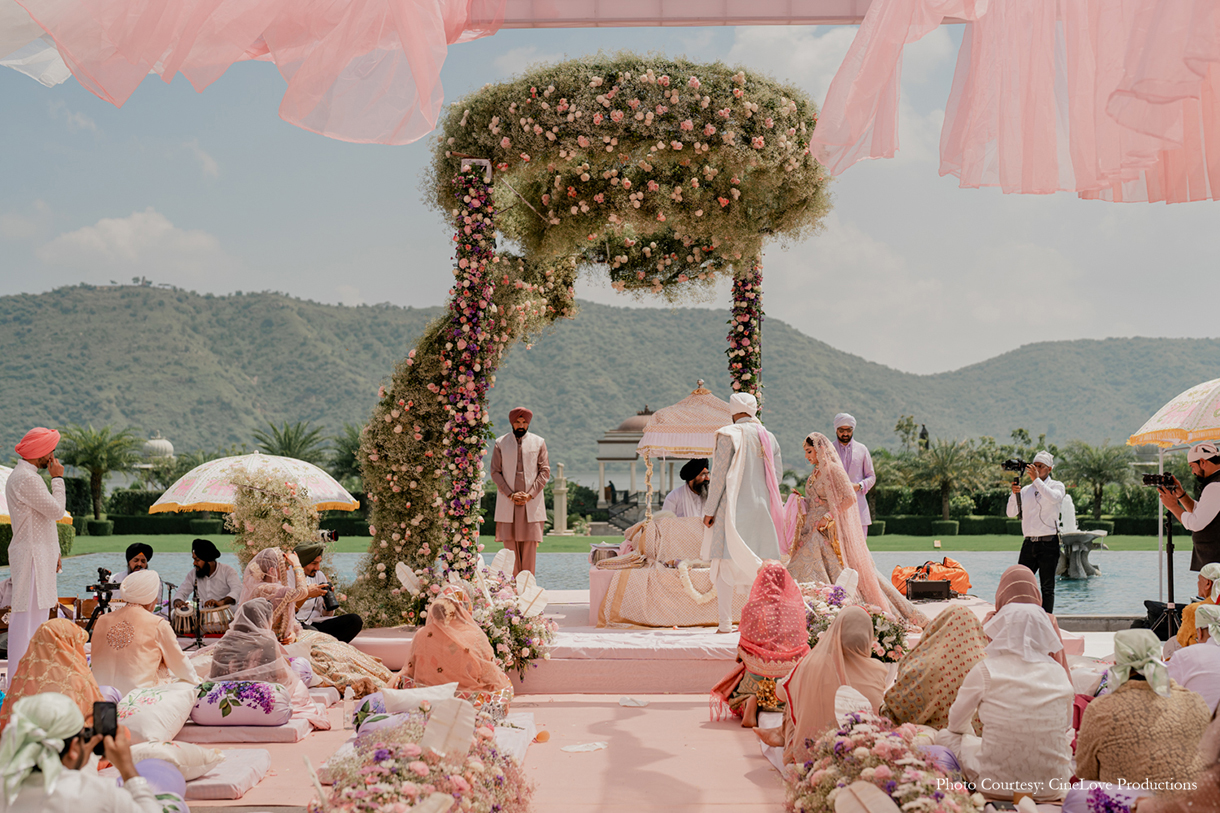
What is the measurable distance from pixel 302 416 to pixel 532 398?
1470 cm

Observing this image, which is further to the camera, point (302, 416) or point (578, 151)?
point (302, 416)

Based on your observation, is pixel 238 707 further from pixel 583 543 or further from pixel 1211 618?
pixel 583 543

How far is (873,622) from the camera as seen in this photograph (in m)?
6.43

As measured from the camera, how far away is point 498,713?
5.36 m

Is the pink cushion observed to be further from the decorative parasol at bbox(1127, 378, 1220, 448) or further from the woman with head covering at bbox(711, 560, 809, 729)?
the decorative parasol at bbox(1127, 378, 1220, 448)

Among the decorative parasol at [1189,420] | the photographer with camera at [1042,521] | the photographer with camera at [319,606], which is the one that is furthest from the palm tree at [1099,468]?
the photographer with camera at [319,606]

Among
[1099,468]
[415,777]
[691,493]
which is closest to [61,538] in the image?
[691,493]

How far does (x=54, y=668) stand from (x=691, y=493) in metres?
5.59

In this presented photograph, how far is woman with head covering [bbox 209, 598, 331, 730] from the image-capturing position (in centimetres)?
567

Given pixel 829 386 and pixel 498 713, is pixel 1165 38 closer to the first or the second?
pixel 498 713

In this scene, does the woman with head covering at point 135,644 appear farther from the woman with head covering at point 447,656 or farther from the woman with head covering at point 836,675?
the woman with head covering at point 836,675

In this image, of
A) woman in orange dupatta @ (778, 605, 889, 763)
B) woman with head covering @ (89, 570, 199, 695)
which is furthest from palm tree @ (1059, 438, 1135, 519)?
woman with head covering @ (89, 570, 199, 695)

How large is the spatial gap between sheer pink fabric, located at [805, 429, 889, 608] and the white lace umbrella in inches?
173

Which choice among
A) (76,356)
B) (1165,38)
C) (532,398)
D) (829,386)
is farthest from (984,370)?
(1165,38)
